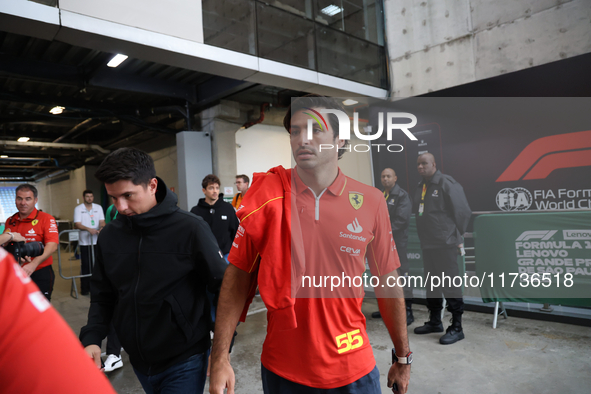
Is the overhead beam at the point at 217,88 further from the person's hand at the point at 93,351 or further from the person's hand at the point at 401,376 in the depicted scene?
the person's hand at the point at 401,376

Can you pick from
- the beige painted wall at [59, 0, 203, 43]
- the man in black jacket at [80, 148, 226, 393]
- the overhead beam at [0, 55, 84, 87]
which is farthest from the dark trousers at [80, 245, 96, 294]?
the man in black jacket at [80, 148, 226, 393]

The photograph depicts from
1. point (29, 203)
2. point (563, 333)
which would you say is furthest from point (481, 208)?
point (29, 203)

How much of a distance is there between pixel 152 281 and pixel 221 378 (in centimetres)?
52

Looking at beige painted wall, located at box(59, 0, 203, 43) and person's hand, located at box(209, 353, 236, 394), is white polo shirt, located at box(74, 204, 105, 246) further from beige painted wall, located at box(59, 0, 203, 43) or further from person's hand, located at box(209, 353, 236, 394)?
person's hand, located at box(209, 353, 236, 394)

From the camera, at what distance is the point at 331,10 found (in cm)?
706

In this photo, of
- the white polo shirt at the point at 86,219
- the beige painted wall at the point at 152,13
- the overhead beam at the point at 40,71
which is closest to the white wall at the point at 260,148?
the white polo shirt at the point at 86,219

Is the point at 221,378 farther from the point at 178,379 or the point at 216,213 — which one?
the point at 216,213

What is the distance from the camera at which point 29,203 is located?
393cm

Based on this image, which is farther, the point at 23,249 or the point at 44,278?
the point at 44,278

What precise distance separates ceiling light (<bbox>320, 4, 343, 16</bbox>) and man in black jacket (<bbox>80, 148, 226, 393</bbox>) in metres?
6.31

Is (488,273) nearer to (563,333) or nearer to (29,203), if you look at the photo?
(563,333)

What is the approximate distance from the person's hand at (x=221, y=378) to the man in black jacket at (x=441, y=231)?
347cm

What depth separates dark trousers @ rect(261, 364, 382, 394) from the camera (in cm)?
126

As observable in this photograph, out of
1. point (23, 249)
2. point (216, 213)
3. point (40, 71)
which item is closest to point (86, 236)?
point (40, 71)
